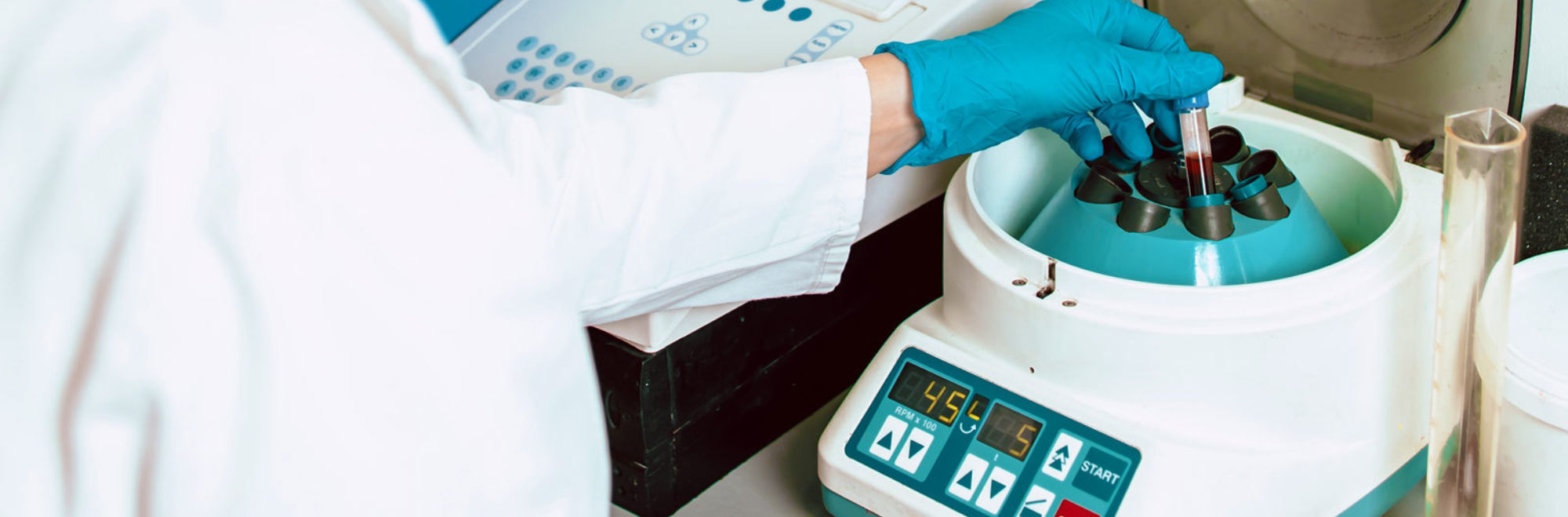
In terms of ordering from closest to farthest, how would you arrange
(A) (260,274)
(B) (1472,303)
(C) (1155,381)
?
(A) (260,274), (B) (1472,303), (C) (1155,381)

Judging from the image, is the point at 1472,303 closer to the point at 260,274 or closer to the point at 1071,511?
the point at 1071,511

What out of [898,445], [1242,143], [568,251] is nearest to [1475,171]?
[1242,143]

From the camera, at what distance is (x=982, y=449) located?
960mm

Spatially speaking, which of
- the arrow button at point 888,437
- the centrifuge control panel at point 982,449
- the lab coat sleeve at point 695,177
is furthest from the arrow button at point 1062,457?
the lab coat sleeve at point 695,177

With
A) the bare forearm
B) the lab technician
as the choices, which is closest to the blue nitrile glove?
the bare forearm

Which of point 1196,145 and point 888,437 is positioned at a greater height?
point 1196,145

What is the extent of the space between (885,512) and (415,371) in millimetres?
414

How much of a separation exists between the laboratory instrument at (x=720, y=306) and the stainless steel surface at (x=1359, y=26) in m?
0.24

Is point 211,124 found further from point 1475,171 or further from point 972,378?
point 1475,171

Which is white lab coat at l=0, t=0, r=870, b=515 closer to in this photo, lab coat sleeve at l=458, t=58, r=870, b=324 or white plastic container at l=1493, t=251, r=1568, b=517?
lab coat sleeve at l=458, t=58, r=870, b=324

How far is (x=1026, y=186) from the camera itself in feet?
3.77

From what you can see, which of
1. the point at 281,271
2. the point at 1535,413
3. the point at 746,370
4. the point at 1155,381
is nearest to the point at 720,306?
the point at 746,370

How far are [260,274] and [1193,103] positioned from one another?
670 millimetres

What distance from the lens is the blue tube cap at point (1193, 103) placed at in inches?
39.1
